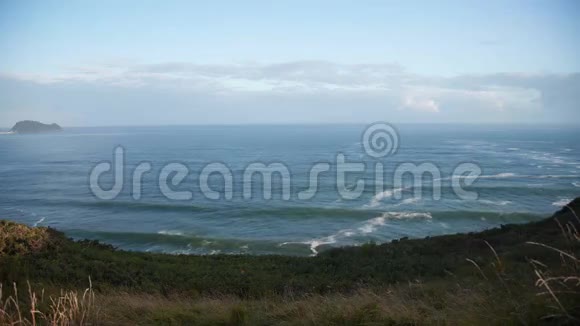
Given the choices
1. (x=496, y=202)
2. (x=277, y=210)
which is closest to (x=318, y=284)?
(x=277, y=210)

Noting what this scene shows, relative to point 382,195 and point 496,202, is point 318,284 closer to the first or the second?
point 382,195

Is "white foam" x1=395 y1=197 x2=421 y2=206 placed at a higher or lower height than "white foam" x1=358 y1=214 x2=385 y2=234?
higher

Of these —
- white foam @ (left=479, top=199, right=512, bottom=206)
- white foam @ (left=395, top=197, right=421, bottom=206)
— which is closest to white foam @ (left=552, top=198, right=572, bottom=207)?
white foam @ (left=479, top=199, right=512, bottom=206)

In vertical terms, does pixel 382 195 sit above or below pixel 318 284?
below

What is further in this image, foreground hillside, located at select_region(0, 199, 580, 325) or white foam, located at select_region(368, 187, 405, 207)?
white foam, located at select_region(368, 187, 405, 207)

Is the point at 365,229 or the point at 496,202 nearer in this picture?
the point at 365,229

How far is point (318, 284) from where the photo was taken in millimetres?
12219

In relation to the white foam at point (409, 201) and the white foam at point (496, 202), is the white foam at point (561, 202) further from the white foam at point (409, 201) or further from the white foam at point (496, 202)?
the white foam at point (409, 201)

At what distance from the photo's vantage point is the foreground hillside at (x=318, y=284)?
4.77 meters

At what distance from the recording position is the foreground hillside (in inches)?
188

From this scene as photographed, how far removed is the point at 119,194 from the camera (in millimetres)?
47250

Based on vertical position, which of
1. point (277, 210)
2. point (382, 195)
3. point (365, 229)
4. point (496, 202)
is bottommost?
point (365, 229)

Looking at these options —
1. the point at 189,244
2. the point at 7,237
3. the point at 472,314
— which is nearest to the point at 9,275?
the point at 7,237

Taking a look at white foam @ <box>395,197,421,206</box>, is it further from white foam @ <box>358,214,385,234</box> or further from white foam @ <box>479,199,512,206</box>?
white foam @ <box>479,199,512,206</box>
